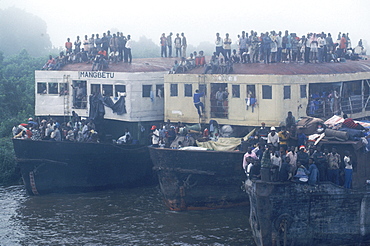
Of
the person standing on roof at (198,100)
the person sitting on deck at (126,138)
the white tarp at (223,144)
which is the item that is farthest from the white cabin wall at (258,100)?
the person sitting on deck at (126,138)

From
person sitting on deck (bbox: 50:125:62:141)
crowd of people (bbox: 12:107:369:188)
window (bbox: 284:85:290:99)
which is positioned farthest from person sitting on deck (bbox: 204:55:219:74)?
person sitting on deck (bbox: 50:125:62:141)

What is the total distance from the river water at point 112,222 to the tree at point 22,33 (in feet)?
246

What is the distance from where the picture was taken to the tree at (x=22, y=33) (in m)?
98.9

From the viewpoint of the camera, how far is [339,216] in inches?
725

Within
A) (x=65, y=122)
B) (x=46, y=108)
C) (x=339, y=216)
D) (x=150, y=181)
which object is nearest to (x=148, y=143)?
(x=150, y=181)

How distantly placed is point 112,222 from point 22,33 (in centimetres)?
8629

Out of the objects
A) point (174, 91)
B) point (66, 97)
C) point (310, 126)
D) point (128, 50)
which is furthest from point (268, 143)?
point (66, 97)

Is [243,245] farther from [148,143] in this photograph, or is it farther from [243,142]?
[148,143]

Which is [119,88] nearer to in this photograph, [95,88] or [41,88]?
[95,88]

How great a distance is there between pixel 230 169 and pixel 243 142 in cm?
106

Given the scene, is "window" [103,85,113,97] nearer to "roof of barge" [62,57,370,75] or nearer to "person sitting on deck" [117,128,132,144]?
"roof of barge" [62,57,370,75]

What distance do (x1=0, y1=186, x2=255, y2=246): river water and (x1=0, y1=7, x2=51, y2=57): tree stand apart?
7504 centimetres

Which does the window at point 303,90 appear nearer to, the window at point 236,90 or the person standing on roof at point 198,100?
the window at point 236,90

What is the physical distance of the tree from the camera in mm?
98938
